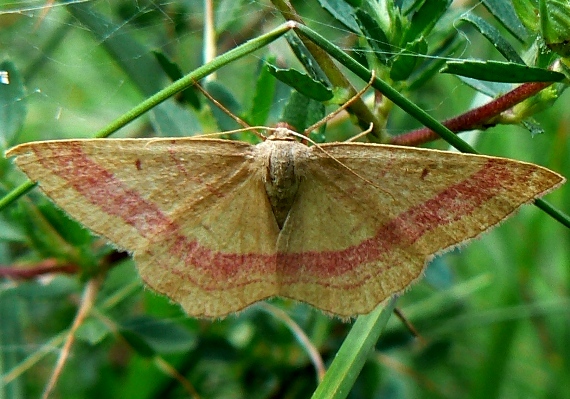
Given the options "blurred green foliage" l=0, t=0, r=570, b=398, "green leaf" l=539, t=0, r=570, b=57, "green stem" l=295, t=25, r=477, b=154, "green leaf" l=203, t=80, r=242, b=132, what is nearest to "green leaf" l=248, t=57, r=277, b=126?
"blurred green foliage" l=0, t=0, r=570, b=398

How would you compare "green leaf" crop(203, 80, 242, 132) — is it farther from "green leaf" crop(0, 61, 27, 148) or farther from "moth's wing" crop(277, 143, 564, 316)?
"green leaf" crop(0, 61, 27, 148)

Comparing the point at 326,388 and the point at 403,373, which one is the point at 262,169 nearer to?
the point at 326,388

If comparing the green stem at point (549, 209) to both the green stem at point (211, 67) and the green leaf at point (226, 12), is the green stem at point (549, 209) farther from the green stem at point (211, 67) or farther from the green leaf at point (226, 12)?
the green leaf at point (226, 12)

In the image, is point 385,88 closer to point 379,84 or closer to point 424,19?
point 379,84

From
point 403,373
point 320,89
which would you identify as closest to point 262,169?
point 320,89

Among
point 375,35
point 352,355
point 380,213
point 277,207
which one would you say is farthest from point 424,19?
point 352,355

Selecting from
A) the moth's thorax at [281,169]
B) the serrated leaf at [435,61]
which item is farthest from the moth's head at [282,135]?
the serrated leaf at [435,61]
